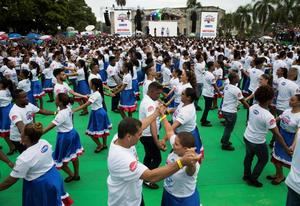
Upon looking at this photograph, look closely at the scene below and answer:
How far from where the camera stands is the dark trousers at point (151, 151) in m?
4.51

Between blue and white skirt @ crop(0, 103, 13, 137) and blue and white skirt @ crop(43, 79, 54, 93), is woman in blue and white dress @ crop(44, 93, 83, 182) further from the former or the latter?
blue and white skirt @ crop(43, 79, 54, 93)

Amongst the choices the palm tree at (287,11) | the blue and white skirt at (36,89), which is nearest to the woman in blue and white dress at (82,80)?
the blue and white skirt at (36,89)

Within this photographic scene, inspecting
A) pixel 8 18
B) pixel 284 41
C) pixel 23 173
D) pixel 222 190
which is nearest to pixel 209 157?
pixel 222 190

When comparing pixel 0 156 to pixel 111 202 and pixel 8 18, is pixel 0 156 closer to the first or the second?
pixel 111 202

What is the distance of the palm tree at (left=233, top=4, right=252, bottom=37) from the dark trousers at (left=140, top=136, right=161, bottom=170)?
123 feet

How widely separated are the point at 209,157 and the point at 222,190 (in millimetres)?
1231

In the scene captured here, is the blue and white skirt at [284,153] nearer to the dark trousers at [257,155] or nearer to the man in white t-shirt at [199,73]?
the dark trousers at [257,155]

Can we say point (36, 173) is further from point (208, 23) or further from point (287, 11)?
point (287, 11)

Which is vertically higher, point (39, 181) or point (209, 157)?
point (39, 181)

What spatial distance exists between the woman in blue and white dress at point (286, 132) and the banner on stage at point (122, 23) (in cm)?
2469

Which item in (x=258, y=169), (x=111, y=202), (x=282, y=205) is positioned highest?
(x=111, y=202)

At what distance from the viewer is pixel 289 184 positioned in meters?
3.03

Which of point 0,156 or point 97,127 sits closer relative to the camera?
point 0,156

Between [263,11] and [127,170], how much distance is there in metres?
37.6
